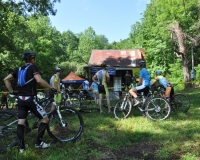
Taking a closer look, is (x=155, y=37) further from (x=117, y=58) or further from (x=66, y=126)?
(x=66, y=126)

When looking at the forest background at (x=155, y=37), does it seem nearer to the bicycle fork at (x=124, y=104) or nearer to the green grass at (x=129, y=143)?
the bicycle fork at (x=124, y=104)

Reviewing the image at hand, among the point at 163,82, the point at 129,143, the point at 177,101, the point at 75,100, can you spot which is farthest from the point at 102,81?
the point at 129,143

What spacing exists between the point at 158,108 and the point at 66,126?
308cm

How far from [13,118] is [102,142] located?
2.00 m

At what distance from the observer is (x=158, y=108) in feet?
22.5

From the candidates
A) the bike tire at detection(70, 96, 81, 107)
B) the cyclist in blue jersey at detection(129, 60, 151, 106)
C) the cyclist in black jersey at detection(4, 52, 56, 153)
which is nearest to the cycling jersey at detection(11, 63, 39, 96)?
the cyclist in black jersey at detection(4, 52, 56, 153)

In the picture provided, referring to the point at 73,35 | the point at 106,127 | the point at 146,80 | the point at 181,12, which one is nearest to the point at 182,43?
the point at 181,12

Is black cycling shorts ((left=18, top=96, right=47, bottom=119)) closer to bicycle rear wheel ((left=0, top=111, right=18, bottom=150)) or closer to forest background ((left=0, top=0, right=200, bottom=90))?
bicycle rear wheel ((left=0, top=111, right=18, bottom=150))

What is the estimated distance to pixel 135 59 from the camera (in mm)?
24172

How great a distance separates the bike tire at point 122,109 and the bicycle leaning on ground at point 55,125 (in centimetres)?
224

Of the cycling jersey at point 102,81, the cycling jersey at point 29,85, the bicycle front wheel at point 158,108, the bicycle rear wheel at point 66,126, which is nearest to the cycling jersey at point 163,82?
the bicycle front wheel at point 158,108

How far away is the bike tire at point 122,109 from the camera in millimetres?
7287

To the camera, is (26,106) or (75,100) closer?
(26,106)

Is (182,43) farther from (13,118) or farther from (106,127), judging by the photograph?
(13,118)
